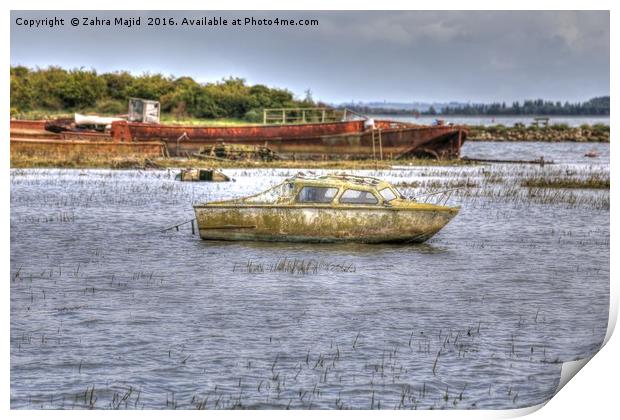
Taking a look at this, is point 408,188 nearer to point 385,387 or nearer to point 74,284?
point 74,284

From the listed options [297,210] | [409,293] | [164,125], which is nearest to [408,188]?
[297,210]

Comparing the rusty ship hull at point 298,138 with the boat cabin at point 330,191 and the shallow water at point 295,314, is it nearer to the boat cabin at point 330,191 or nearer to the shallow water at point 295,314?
the shallow water at point 295,314

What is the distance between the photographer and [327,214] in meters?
18.2

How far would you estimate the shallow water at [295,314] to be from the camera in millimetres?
11125

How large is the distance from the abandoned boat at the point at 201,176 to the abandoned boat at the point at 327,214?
12295 millimetres

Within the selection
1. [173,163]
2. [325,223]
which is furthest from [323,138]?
[325,223]

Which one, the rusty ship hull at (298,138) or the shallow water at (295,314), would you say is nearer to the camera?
the shallow water at (295,314)

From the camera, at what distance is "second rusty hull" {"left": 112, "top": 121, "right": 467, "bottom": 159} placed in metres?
40.2

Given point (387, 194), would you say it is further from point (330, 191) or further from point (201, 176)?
point (201, 176)

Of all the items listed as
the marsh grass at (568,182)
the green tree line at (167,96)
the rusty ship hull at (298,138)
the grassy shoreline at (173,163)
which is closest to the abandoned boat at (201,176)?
the grassy shoreline at (173,163)

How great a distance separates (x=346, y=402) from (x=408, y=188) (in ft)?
55.9

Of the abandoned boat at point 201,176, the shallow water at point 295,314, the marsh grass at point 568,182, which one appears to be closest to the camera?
the shallow water at point 295,314

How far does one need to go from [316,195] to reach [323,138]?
22.7m

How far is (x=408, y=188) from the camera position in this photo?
27.5 m
